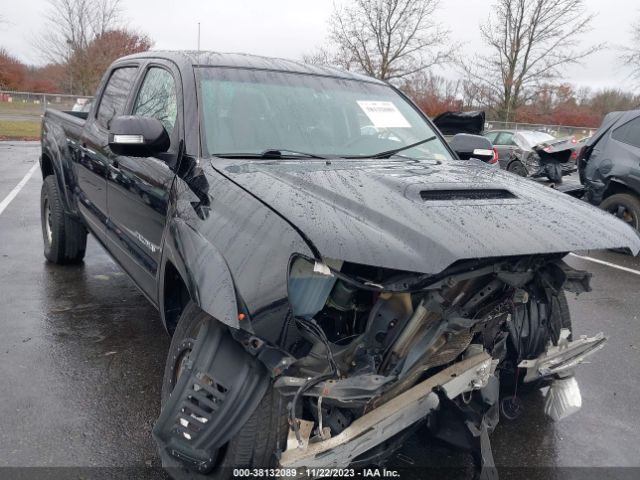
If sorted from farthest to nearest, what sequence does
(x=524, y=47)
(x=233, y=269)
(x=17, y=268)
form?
(x=524, y=47) → (x=17, y=268) → (x=233, y=269)

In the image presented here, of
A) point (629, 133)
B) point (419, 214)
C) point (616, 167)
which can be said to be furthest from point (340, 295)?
point (629, 133)

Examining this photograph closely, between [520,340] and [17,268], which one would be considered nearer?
[520,340]

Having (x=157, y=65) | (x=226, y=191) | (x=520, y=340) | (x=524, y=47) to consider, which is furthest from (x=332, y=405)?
(x=524, y=47)

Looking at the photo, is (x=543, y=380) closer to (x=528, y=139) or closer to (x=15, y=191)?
(x=15, y=191)

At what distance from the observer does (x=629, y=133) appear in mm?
7500

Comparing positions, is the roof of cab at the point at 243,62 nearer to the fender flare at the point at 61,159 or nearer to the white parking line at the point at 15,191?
the fender flare at the point at 61,159

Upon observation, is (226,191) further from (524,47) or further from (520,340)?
(524,47)

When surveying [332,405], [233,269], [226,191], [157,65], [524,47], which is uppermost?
[524,47]

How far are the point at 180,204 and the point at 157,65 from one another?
137 cm

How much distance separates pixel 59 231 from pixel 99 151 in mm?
1624

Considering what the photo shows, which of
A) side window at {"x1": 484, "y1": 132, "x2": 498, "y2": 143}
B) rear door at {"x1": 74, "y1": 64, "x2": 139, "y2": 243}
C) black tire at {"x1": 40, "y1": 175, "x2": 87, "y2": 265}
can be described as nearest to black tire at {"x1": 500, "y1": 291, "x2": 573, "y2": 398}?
rear door at {"x1": 74, "y1": 64, "x2": 139, "y2": 243}

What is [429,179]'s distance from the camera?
8.29 ft

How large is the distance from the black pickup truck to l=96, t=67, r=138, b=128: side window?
129 centimetres

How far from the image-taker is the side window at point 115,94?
4.03 meters
